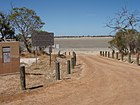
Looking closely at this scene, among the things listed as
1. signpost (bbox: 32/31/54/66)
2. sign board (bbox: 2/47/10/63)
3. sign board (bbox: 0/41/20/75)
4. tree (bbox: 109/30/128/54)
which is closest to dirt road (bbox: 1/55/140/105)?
sign board (bbox: 0/41/20/75)

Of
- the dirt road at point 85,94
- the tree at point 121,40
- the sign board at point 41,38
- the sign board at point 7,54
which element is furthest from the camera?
the tree at point 121,40

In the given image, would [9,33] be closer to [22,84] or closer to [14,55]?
[14,55]

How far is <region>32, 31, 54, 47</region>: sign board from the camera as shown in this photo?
28.4 meters

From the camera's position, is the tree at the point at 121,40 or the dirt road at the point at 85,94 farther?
the tree at the point at 121,40

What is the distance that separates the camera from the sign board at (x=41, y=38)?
28.4 meters

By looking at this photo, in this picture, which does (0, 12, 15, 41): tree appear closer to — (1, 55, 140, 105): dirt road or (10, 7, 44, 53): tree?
(10, 7, 44, 53): tree

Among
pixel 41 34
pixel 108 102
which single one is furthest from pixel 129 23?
pixel 108 102

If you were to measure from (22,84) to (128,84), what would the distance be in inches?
191

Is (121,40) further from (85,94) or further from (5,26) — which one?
(85,94)

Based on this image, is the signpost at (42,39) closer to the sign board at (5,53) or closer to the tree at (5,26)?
the sign board at (5,53)

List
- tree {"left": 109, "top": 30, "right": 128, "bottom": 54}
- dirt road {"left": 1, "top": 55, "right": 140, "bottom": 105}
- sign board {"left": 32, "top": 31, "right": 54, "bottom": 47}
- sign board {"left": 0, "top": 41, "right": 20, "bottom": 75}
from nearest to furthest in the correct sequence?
dirt road {"left": 1, "top": 55, "right": 140, "bottom": 105} < sign board {"left": 0, "top": 41, "right": 20, "bottom": 75} < sign board {"left": 32, "top": 31, "right": 54, "bottom": 47} < tree {"left": 109, "top": 30, "right": 128, "bottom": 54}

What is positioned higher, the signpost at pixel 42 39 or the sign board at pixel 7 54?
the signpost at pixel 42 39

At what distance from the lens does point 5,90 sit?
13.5 meters

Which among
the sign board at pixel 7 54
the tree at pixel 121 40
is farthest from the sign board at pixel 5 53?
the tree at pixel 121 40
